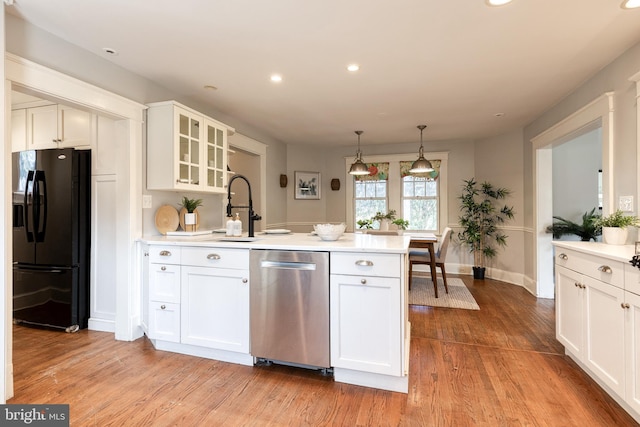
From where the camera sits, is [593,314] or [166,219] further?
[166,219]

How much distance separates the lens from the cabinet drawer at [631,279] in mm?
1572

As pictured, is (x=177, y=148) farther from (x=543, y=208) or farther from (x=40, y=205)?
(x=543, y=208)

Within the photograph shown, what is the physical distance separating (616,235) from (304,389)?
2.36 metres

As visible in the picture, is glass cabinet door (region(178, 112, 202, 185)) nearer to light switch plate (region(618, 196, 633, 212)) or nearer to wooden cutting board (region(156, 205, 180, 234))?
wooden cutting board (region(156, 205, 180, 234))

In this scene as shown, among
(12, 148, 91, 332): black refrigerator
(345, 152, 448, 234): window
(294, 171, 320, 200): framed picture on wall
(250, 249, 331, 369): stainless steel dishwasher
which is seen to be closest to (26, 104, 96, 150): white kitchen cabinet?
(12, 148, 91, 332): black refrigerator

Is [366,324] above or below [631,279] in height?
below

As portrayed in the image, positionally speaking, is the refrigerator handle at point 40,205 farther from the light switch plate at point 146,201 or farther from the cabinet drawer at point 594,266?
the cabinet drawer at point 594,266

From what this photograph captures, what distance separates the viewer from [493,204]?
5.24 metres

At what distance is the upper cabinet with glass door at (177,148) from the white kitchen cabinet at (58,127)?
65cm

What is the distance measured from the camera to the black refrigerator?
2.92m

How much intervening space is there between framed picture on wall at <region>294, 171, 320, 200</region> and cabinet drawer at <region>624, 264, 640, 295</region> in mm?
4904

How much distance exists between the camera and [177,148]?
2889 mm

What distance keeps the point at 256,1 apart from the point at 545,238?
14.2 ft

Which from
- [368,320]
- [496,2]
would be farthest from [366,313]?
[496,2]
